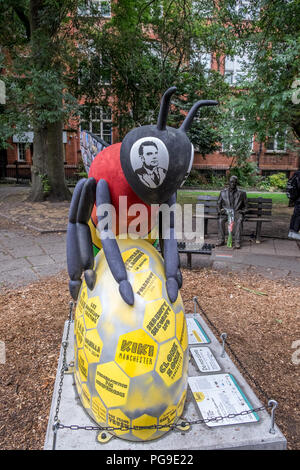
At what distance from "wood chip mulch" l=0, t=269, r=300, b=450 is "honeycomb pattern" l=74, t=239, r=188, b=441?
83 cm

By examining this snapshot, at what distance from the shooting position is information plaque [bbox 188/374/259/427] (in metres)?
2.68

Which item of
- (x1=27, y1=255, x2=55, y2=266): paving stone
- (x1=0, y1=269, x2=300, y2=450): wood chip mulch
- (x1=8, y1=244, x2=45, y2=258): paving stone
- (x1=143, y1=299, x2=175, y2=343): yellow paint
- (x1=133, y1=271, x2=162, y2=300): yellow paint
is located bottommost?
(x1=0, y1=269, x2=300, y2=450): wood chip mulch

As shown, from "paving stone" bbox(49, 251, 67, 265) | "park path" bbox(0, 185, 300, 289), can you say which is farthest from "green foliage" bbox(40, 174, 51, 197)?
"paving stone" bbox(49, 251, 67, 265)

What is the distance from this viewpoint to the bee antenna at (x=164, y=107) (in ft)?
6.72

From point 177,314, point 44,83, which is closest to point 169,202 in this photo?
point 177,314

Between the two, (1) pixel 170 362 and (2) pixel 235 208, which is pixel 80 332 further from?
(2) pixel 235 208

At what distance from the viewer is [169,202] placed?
2816 millimetres

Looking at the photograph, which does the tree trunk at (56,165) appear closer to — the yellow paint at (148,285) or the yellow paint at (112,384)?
the yellow paint at (148,285)

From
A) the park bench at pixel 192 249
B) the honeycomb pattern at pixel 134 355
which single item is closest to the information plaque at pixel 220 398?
the honeycomb pattern at pixel 134 355

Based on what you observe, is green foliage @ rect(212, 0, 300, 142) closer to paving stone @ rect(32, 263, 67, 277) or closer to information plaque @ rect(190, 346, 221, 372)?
information plaque @ rect(190, 346, 221, 372)

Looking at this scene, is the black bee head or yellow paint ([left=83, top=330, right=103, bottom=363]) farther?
yellow paint ([left=83, top=330, right=103, bottom=363])

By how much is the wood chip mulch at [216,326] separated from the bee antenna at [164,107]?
255cm
